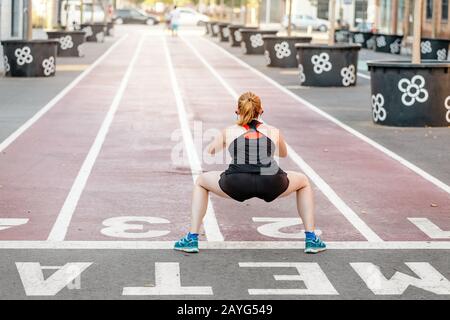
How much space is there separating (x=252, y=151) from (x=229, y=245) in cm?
90

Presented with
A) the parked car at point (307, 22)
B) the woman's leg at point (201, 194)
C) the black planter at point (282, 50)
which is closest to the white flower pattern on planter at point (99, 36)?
the black planter at point (282, 50)

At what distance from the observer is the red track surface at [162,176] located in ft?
33.6

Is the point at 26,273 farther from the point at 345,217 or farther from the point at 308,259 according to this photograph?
the point at 345,217

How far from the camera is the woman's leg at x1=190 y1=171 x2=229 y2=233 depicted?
8867 mm

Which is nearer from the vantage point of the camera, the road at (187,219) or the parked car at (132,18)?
the road at (187,219)

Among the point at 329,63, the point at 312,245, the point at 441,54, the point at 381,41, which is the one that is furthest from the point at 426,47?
the point at 312,245

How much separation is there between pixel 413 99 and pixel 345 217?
8.28m

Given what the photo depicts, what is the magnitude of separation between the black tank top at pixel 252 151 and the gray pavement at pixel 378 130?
15.2ft

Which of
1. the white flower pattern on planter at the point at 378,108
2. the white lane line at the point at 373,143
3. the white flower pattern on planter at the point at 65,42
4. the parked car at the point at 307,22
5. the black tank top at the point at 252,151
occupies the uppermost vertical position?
the parked car at the point at 307,22

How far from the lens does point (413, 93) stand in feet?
60.4

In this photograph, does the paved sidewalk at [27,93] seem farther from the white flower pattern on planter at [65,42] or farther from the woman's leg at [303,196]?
the woman's leg at [303,196]
